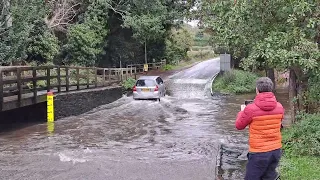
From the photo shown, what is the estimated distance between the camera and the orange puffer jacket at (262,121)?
527cm

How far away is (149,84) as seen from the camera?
977 inches

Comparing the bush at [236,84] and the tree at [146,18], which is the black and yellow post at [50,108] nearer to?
the bush at [236,84]

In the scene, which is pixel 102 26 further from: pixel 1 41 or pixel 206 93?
pixel 1 41

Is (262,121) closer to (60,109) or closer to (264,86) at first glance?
(264,86)

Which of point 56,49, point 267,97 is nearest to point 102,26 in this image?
point 56,49

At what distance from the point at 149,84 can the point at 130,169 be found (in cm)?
1586

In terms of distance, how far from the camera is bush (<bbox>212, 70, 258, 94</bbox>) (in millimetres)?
29656

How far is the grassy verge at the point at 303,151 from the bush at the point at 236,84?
18649 mm

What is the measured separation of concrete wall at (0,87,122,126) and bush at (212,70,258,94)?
10.9 metres

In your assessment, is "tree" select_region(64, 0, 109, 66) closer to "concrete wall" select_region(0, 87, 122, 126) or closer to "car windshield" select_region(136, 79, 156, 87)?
"car windshield" select_region(136, 79, 156, 87)

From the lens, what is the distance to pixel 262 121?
→ 5.28 metres

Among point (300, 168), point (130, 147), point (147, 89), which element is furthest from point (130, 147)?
point (147, 89)

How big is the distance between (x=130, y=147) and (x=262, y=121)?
6.76 metres

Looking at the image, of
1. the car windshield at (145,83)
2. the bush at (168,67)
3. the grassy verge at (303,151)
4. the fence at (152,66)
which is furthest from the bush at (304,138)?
the bush at (168,67)
